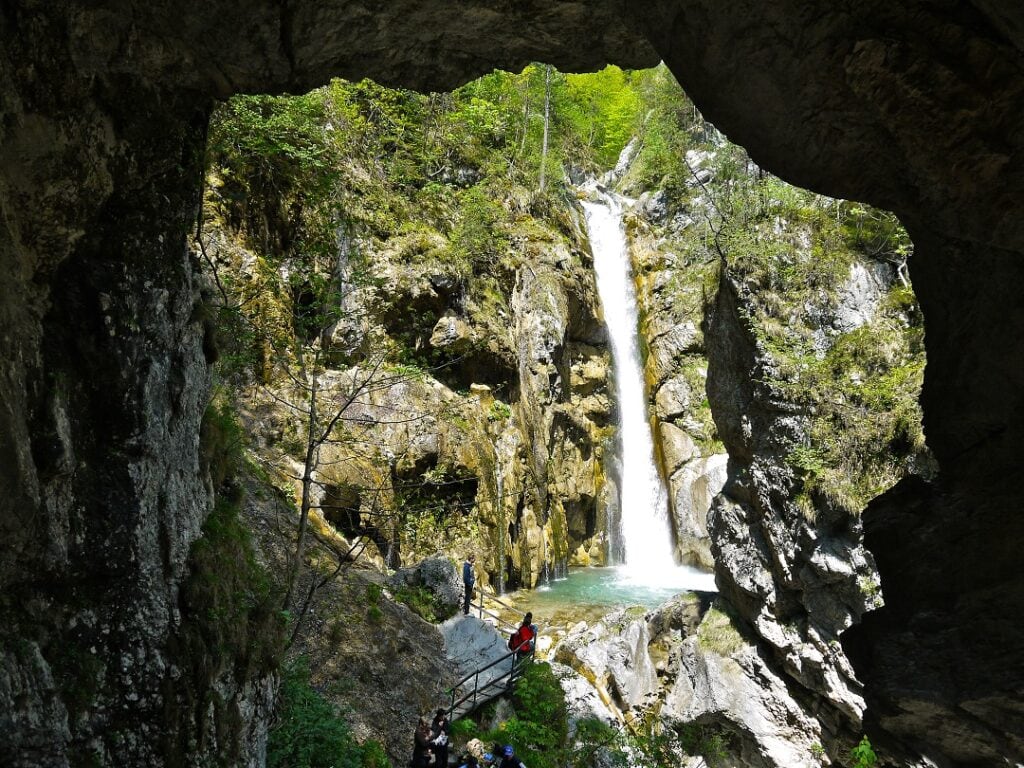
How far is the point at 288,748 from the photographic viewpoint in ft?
23.0

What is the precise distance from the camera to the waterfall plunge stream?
2248cm

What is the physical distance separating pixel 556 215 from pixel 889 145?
23.6m

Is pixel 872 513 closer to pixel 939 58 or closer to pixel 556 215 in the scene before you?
pixel 939 58

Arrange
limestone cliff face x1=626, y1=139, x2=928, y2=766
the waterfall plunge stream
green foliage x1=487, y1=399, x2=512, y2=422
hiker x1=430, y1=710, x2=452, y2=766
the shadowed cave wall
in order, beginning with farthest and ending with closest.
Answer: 1. the waterfall plunge stream
2. green foliage x1=487, y1=399, x2=512, y2=422
3. limestone cliff face x1=626, y1=139, x2=928, y2=766
4. hiker x1=430, y1=710, x2=452, y2=766
5. the shadowed cave wall

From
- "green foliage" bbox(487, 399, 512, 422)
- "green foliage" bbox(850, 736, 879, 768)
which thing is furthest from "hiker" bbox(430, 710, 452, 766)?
"green foliage" bbox(487, 399, 512, 422)

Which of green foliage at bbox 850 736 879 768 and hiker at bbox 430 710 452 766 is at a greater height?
hiker at bbox 430 710 452 766

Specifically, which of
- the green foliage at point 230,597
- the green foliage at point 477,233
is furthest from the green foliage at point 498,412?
the green foliage at point 230,597

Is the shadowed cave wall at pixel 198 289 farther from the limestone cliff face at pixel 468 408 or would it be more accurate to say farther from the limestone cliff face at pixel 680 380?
the limestone cliff face at pixel 680 380

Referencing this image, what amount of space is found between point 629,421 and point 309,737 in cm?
2046

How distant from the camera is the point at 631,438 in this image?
84.9ft

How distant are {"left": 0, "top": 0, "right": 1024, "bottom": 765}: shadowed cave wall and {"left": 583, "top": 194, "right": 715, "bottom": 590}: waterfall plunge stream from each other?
14.9 meters

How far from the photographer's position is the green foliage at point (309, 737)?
7.04 m

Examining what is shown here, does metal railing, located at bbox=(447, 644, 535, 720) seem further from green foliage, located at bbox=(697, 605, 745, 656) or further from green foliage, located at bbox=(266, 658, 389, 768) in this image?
green foliage, located at bbox=(697, 605, 745, 656)

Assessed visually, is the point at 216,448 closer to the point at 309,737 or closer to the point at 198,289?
the point at 198,289
